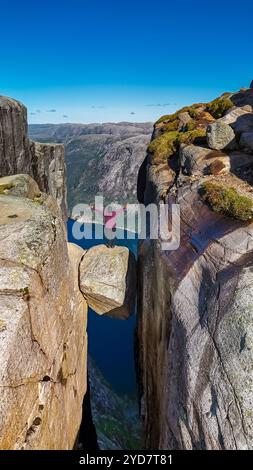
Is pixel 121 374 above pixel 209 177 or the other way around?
the other way around

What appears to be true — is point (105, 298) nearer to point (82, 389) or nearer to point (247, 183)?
point (82, 389)

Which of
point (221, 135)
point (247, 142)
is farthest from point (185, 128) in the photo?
point (247, 142)

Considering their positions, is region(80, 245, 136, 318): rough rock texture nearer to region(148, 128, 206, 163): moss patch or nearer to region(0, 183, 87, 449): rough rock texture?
region(0, 183, 87, 449): rough rock texture

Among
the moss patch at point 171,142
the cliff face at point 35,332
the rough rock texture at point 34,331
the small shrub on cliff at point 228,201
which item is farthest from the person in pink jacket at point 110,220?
the small shrub on cliff at point 228,201

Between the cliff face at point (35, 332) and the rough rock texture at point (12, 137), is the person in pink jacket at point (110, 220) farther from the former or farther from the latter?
the rough rock texture at point (12, 137)
